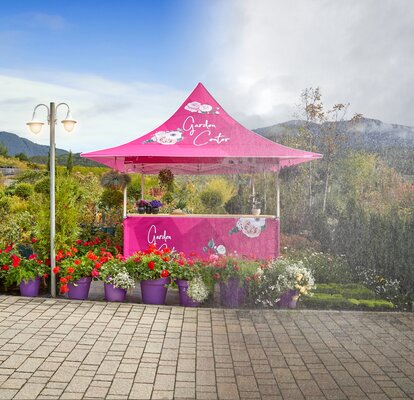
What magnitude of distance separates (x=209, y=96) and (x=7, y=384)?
750 cm

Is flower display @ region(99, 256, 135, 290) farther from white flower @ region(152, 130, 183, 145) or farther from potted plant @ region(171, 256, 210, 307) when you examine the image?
white flower @ region(152, 130, 183, 145)

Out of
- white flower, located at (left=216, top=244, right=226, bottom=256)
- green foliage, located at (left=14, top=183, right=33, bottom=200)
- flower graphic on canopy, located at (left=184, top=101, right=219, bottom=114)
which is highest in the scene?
flower graphic on canopy, located at (left=184, top=101, right=219, bottom=114)

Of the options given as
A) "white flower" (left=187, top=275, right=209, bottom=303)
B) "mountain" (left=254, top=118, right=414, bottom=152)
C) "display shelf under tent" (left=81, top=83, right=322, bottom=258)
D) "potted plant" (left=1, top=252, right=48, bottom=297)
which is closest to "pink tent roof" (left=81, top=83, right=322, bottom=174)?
"display shelf under tent" (left=81, top=83, right=322, bottom=258)

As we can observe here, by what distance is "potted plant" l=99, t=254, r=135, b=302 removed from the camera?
24.3 ft

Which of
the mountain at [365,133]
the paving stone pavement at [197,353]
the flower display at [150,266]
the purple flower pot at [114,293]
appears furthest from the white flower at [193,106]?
the mountain at [365,133]

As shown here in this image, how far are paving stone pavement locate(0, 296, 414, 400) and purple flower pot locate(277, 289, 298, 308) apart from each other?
0.26 metres

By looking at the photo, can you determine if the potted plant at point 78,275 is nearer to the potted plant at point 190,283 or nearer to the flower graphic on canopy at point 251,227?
the potted plant at point 190,283

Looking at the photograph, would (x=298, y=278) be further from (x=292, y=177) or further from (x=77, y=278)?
(x=292, y=177)

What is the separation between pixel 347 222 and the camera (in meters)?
12.4

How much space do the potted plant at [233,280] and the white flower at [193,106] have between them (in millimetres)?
4300

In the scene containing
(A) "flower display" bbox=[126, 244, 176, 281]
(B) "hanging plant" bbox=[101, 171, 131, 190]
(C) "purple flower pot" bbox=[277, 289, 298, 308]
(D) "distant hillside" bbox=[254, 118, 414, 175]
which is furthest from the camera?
(D) "distant hillside" bbox=[254, 118, 414, 175]

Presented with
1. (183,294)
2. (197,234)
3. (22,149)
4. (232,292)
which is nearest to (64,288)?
(183,294)

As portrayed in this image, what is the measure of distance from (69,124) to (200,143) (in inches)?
121

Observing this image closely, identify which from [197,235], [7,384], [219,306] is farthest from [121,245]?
[7,384]
